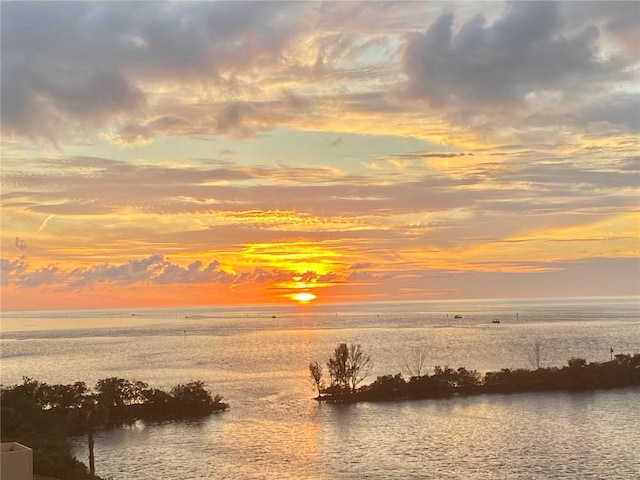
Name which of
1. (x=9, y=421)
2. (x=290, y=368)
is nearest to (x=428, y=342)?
(x=290, y=368)

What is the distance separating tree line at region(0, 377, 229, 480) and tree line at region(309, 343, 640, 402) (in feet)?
32.5

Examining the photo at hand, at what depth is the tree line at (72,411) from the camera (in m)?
21.1

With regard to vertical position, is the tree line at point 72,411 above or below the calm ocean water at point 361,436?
above

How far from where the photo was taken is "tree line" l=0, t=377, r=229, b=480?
21109 millimetres

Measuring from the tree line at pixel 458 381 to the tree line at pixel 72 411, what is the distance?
990 cm

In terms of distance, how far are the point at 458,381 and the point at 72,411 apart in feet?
95.5

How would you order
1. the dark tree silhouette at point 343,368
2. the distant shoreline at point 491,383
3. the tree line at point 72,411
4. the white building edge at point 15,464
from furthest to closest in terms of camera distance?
the dark tree silhouette at point 343,368
the distant shoreline at point 491,383
the tree line at point 72,411
the white building edge at point 15,464

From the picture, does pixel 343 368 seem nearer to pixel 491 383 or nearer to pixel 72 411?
pixel 491 383

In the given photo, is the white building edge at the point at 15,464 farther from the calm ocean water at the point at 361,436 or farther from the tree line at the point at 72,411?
the calm ocean water at the point at 361,436

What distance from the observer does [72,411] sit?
3653 cm

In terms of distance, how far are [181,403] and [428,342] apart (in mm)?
66347

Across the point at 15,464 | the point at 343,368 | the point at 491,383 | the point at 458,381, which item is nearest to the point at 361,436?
the point at 343,368

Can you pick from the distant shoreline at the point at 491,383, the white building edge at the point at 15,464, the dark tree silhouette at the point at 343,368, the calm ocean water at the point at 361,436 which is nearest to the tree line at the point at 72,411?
the calm ocean water at the point at 361,436

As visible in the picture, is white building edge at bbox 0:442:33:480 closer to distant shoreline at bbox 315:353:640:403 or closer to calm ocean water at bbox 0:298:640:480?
calm ocean water at bbox 0:298:640:480
